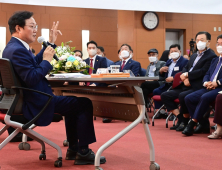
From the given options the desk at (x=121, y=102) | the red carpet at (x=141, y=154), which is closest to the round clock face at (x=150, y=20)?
the red carpet at (x=141, y=154)

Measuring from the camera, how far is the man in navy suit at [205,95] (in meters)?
3.82

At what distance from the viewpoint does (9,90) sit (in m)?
2.29

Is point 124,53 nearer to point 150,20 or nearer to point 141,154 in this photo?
point 141,154

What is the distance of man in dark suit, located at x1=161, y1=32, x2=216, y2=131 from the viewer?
423 cm

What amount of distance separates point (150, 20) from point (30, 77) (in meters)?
9.39

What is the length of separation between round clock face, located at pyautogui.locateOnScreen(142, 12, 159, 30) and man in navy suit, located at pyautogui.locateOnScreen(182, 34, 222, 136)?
7204mm

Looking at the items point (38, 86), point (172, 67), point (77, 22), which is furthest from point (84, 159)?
point (77, 22)

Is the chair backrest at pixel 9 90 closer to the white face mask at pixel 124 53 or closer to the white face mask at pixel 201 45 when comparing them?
the white face mask at pixel 201 45

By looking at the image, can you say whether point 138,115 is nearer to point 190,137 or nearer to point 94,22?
point 190,137

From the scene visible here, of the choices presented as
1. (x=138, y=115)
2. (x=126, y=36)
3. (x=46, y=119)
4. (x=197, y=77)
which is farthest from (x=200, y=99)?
(x=126, y=36)

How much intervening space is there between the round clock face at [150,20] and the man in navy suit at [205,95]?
720cm

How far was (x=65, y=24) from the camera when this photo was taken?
9.95 metres

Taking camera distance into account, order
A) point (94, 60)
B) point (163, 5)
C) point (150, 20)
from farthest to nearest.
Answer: point (150, 20) < point (94, 60) < point (163, 5)

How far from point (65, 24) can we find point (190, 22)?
15.9 ft
